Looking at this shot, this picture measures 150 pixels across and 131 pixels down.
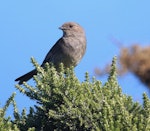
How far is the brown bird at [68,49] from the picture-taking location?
659cm

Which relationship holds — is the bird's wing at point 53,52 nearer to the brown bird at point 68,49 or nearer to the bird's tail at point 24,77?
the brown bird at point 68,49

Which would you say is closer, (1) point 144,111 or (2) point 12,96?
(1) point 144,111

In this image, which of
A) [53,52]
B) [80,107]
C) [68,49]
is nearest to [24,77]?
[53,52]

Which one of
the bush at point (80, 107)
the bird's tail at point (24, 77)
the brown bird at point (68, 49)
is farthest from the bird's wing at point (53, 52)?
the bush at point (80, 107)

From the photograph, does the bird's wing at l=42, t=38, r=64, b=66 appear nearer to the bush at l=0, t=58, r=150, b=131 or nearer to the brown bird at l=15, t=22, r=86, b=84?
the brown bird at l=15, t=22, r=86, b=84

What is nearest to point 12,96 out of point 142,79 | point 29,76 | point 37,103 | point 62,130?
point 37,103

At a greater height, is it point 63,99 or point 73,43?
point 73,43

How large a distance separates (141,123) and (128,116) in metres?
0.11

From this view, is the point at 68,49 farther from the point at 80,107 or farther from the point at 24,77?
the point at 80,107

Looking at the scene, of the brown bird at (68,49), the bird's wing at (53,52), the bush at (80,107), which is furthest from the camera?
the bird's wing at (53,52)

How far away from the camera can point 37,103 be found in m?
4.07

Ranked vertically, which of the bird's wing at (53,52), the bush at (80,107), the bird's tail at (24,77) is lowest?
the bush at (80,107)

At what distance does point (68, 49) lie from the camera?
22.2 feet

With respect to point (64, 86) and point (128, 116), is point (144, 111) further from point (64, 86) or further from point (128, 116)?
point (64, 86)
